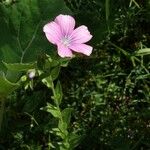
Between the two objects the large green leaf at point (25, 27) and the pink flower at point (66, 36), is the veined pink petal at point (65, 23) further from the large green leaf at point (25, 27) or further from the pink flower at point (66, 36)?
the large green leaf at point (25, 27)

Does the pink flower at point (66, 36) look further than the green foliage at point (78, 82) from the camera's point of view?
No

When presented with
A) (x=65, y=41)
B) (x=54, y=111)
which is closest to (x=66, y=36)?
(x=65, y=41)

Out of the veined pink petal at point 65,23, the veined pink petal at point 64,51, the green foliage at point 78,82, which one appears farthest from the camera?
the green foliage at point 78,82

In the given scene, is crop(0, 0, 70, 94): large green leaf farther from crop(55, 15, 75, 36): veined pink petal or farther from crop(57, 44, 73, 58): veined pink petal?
crop(57, 44, 73, 58): veined pink petal

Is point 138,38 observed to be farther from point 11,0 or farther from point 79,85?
point 11,0

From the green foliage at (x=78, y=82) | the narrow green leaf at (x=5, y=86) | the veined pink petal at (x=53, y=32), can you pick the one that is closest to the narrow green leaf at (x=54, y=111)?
the green foliage at (x=78, y=82)

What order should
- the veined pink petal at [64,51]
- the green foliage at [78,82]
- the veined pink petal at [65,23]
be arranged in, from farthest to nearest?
the green foliage at [78,82] < the veined pink petal at [65,23] < the veined pink petal at [64,51]

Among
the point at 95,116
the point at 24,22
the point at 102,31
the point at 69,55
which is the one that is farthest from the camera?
the point at 95,116

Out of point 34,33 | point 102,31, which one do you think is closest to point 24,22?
point 34,33
